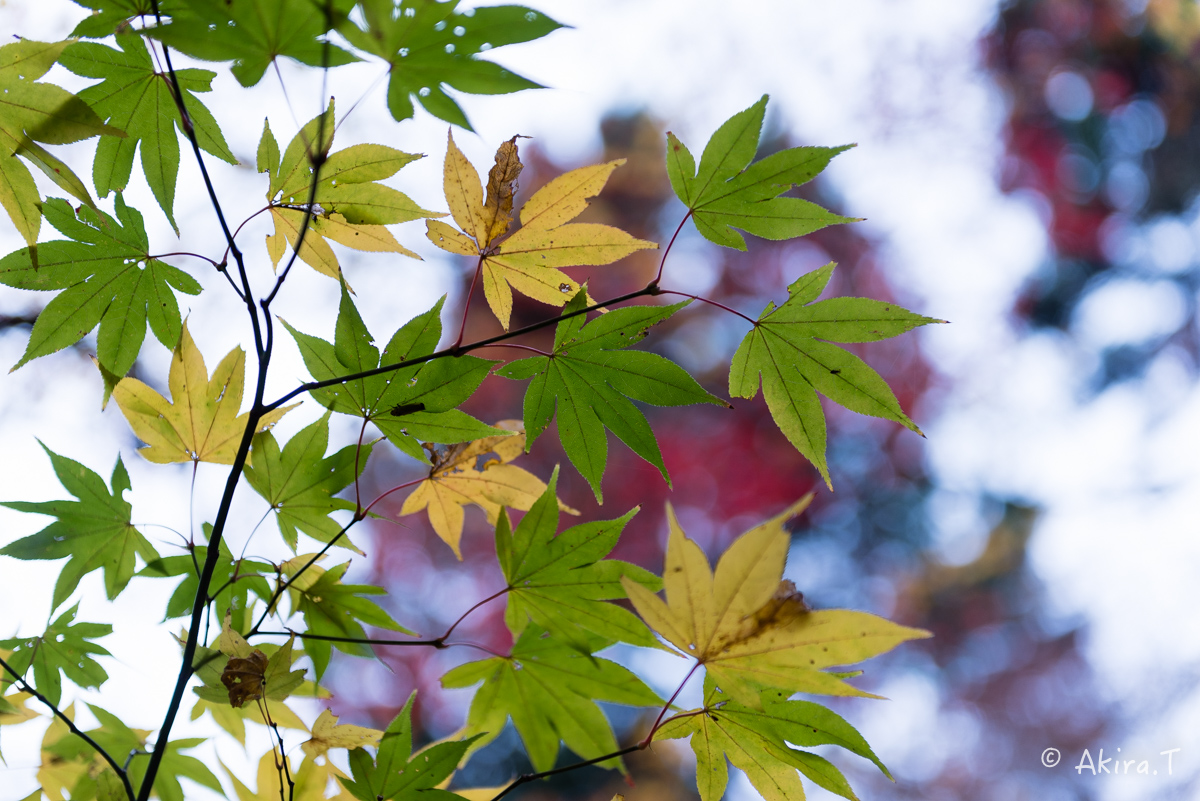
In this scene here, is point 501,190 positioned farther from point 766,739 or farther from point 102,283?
point 766,739

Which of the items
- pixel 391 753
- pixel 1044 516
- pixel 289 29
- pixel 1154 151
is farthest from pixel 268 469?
pixel 1154 151

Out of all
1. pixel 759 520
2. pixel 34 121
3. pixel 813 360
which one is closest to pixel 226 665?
pixel 34 121

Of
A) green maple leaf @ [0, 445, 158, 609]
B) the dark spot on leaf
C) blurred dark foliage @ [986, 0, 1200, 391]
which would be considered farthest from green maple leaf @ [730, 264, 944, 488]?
blurred dark foliage @ [986, 0, 1200, 391]

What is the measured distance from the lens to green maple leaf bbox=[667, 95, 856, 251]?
622 mm

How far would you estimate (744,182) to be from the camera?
640mm

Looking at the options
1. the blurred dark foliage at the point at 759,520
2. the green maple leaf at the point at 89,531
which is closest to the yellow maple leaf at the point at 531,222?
the green maple leaf at the point at 89,531

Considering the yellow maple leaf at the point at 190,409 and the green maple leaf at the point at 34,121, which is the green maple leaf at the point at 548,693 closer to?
the yellow maple leaf at the point at 190,409

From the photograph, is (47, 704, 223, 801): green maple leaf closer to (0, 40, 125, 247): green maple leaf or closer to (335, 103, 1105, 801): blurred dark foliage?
(0, 40, 125, 247): green maple leaf

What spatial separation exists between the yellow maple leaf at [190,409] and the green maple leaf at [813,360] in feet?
1.60

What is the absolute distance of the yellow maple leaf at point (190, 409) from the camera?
2.27ft

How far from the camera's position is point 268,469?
67cm

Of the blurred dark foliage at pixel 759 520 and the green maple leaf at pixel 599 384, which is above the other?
the blurred dark foliage at pixel 759 520

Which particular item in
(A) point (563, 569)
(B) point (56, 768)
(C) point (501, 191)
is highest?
(C) point (501, 191)

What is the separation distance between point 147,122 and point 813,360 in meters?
0.68
